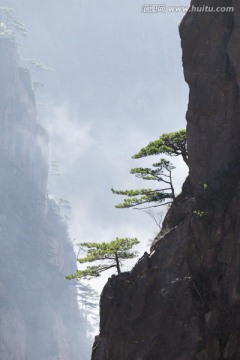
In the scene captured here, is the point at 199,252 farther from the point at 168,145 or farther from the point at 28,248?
the point at 28,248

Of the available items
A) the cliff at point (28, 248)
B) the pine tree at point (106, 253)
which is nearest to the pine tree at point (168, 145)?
the pine tree at point (106, 253)

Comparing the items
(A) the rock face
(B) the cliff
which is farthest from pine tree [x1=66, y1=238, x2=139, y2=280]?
(B) the cliff

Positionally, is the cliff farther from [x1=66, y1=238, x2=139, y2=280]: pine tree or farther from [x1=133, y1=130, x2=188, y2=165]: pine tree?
[x1=133, y1=130, x2=188, y2=165]: pine tree

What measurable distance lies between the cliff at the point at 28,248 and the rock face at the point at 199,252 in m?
50.7

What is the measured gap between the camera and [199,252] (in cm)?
1919

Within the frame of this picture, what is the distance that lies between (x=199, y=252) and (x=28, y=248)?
67227 mm

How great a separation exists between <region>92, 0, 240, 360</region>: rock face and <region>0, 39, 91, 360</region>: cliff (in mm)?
50685

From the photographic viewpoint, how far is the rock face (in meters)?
17.5

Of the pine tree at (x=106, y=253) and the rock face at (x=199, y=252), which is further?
the pine tree at (x=106, y=253)

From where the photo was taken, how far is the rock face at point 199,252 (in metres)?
17.5

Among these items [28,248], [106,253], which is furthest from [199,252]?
[28,248]

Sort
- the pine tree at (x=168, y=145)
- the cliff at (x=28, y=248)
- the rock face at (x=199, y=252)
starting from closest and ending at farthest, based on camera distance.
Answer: the rock face at (x=199, y=252) < the pine tree at (x=168, y=145) < the cliff at (x=28, y=248)

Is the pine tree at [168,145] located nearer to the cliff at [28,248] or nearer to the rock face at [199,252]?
the rock face at [199,252]

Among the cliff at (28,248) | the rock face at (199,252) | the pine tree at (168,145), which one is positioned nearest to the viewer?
the rock face at (199,252)
